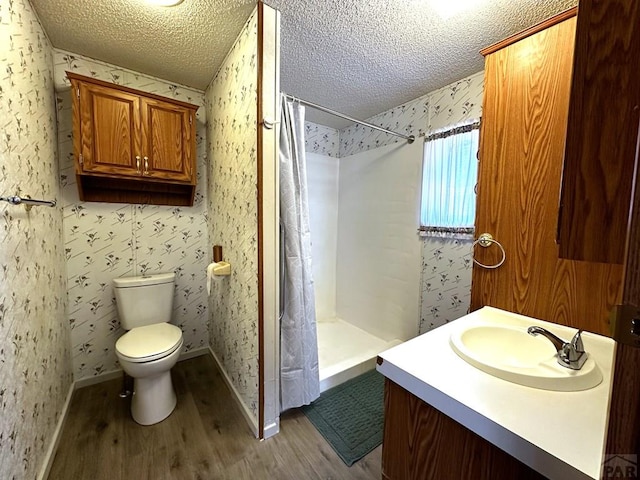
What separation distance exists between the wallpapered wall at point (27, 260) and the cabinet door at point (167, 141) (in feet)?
1.62

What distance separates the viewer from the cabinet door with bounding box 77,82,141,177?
5.39 ft

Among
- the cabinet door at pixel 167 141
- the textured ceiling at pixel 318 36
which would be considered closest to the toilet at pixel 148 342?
the cabinet door at pixel 167 141

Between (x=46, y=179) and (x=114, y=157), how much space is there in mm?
375

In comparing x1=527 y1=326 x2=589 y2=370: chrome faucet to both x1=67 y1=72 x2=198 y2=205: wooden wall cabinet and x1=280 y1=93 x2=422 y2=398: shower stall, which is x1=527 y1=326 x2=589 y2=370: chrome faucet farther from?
x1=67 y1=72 x2=198 y2=205: wooden wall cabinet

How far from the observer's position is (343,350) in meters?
2.39

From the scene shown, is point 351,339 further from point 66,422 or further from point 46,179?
point 46,179

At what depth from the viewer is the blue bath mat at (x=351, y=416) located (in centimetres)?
144

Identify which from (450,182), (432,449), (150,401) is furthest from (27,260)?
(450,182)

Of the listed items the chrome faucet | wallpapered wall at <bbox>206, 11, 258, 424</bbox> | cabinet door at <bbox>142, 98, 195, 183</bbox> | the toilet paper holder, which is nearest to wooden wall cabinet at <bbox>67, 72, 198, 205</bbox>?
cabinet door at <bbox>142, 98, 195, 183</bbox>

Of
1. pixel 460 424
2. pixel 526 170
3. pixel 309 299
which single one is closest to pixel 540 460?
pixel 460 424

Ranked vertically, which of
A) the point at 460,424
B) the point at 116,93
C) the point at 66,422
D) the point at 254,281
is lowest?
the point at 66,422

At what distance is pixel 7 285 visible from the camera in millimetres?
994

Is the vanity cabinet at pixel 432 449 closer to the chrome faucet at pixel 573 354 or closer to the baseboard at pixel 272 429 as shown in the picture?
the chrome faucet at pixel 573 354

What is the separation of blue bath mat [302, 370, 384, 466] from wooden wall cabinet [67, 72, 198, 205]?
1885 millimetres
